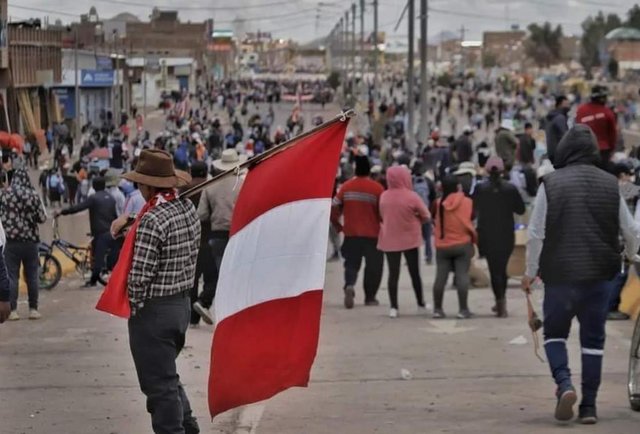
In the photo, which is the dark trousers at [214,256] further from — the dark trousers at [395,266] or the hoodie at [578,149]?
the hoodie at [578,149]

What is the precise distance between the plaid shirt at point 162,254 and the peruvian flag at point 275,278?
0.31 m

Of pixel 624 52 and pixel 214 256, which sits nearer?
pixel 214 256

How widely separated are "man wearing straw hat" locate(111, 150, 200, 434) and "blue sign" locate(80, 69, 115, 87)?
209 ft

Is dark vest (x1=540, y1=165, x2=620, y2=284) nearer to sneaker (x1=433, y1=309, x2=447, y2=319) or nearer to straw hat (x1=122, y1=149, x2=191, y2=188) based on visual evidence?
straw hat (x1=122, y1=149, x2=191, y2=188)

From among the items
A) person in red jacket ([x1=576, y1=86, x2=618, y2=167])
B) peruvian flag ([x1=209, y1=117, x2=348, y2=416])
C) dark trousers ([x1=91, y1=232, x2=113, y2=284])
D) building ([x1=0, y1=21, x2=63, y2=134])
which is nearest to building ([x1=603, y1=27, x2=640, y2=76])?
building ([x1=0, y1=21, x2=63, y2=134])

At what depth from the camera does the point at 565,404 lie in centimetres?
846

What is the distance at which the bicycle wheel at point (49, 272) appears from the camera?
61.8 feet

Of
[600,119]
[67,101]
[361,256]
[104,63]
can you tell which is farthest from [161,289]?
[104,63]

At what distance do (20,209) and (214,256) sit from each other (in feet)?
7.07

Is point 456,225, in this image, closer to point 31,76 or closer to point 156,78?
point 31,76

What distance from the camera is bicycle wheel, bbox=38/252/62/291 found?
18844mm

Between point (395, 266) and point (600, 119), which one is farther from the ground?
point (600, 119)

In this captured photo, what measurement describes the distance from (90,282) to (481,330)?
7221 mm

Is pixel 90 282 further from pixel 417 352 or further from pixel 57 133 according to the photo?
pixel 57 133
